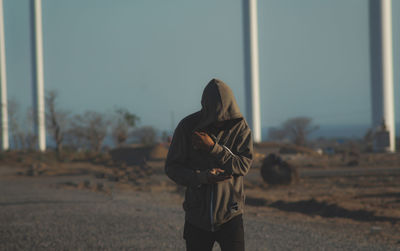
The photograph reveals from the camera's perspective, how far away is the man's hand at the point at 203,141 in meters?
3.18

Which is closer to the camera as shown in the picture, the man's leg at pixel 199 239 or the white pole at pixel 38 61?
the man's leg at pixel 199 239

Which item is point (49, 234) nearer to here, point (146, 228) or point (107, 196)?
point (146, 228)

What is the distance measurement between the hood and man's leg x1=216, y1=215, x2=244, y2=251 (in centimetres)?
67

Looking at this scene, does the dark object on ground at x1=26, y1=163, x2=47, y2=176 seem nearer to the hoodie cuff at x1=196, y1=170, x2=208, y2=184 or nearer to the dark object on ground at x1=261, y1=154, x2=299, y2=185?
the dark object on ground at x1=261, y1=154, x2=299, y2=185

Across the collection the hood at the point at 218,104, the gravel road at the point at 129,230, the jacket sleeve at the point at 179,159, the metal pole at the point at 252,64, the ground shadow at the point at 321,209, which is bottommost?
the ground shadow at the point at 321,209

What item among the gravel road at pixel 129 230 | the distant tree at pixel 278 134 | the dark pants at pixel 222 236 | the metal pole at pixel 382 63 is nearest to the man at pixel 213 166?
the dark pants at pixel 222 236

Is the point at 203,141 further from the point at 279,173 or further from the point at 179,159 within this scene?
the point at 279,173

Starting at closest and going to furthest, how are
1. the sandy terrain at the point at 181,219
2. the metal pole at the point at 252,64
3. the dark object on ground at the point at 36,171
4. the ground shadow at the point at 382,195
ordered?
the sandy terrain at the point at 181,219
the ground shadow at the point at 382,195
the dark object on ground at the point at 36,171
the metal pole at the point at 252,64

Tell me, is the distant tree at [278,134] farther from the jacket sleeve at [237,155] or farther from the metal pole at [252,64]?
the jacket sleeve at [237,155]

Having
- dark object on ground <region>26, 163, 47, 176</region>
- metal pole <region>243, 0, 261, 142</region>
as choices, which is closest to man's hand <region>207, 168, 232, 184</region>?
dark object on ground <region>26, 163, 47, 176</region>

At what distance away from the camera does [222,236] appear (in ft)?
10.9

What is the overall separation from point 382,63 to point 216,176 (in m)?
41.1

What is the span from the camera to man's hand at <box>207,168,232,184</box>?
3207mm

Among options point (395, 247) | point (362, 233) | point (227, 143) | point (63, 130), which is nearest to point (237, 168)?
point (227, 143)
